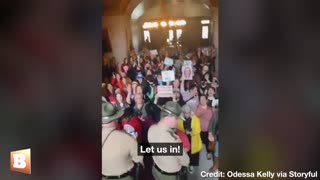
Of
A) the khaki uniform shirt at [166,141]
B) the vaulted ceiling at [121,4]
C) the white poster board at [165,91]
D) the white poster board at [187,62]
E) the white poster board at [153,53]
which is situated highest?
the vaulted ceiling at [121,4]

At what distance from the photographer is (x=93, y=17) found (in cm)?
129

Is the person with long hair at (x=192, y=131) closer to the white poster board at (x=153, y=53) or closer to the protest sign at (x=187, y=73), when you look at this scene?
the protest sign at (x=187, y=73)

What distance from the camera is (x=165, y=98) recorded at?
4.09 feet

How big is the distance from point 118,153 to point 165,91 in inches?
11.2

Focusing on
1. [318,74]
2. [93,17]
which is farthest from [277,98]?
[93,17]

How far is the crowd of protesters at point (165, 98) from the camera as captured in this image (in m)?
1.22

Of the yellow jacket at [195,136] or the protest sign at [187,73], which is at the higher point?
the protest sign at [187,73]

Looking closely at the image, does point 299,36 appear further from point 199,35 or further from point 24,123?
point 24,123

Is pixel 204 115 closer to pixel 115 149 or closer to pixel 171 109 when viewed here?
pixel 171 109

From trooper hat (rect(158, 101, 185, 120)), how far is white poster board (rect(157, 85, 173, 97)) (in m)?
0.03

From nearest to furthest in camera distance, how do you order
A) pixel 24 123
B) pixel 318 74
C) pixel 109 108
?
pixel 318 74 < pixel 109 108 < pixel 24 123

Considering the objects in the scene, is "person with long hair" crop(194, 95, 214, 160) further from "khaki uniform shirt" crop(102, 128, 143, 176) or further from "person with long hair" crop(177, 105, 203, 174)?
"khaki uniform shirt" crop(102, 128, 143, 176)

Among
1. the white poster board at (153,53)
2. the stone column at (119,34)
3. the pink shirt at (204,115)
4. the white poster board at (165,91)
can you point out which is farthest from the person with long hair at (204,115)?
the stone column at (119,34)

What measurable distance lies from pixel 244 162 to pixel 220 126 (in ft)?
0.48
